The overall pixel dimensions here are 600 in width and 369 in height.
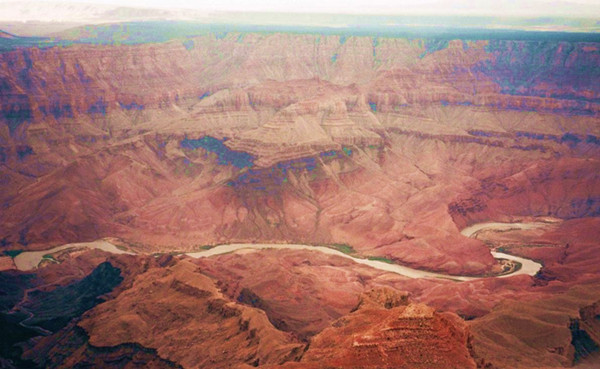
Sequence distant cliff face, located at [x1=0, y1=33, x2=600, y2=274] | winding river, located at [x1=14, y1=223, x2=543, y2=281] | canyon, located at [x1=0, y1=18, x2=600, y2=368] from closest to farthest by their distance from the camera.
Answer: canyon, located at [x1=0, y1=18, x2=600, y2=368]
winding river, located at [x1=14, y1=223, x2=543, y2=281]
distant cliff face, located at [x1=0, y1=33, x2=600, y2=274]

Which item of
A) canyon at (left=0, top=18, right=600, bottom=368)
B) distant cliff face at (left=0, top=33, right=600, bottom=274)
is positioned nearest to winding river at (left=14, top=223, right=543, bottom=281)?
canyon at (left=0, top=18, right=600, bottom=368)

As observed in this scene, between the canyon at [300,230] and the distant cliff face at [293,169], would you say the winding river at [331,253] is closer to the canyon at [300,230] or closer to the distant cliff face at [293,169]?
the canyon at [300,230]

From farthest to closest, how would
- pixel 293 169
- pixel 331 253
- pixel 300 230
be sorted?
pixel 293 169, pixel 300 230, pixel 331 253

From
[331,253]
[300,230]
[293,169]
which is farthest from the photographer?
[293,169]

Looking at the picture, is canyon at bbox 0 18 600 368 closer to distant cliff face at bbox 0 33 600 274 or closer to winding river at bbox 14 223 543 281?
distant cliff face at bbox 0 33 600 274

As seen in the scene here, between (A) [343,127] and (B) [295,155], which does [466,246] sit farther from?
(A) [343,127]

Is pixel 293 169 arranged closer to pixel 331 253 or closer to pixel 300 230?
pixel 300 230

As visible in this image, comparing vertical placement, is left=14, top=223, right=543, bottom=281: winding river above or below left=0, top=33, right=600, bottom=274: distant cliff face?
below

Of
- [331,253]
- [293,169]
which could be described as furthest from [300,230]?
[293,169]
